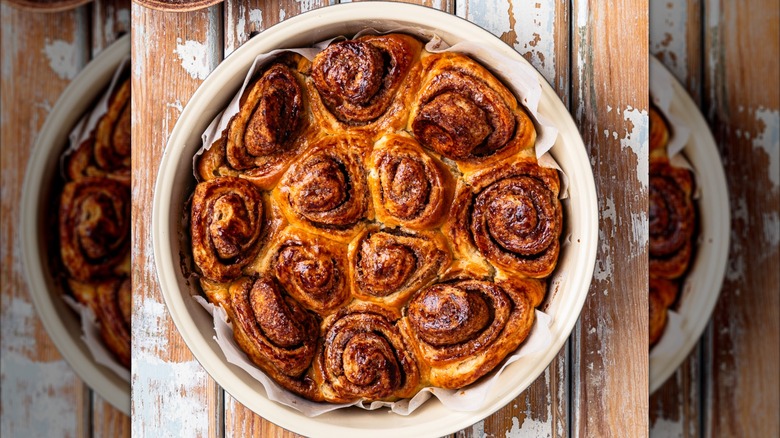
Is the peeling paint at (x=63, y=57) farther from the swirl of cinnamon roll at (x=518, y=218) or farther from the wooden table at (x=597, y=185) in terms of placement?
the swirl of cinnamon roll at (x=518, y=218)

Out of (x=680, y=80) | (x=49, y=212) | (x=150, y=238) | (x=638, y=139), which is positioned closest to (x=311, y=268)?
(x=150, y=238)

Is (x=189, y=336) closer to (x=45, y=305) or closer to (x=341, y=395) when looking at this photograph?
(x=341, y=395)

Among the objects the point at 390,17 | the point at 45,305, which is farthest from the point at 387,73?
the point at 45,305

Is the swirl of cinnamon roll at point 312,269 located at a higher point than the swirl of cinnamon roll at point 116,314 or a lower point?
higher

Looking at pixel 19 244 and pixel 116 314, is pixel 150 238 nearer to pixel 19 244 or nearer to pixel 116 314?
pixel 116 314

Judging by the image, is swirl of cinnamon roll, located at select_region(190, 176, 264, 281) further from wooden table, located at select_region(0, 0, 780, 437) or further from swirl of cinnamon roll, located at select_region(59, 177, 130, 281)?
swirl of cinnamon roll, located at select_region(59, 177, 130, 281)

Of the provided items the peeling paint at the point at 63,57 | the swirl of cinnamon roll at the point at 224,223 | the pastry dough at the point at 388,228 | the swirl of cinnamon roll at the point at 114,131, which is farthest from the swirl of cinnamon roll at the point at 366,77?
the peeling paint at the point at 63,57
